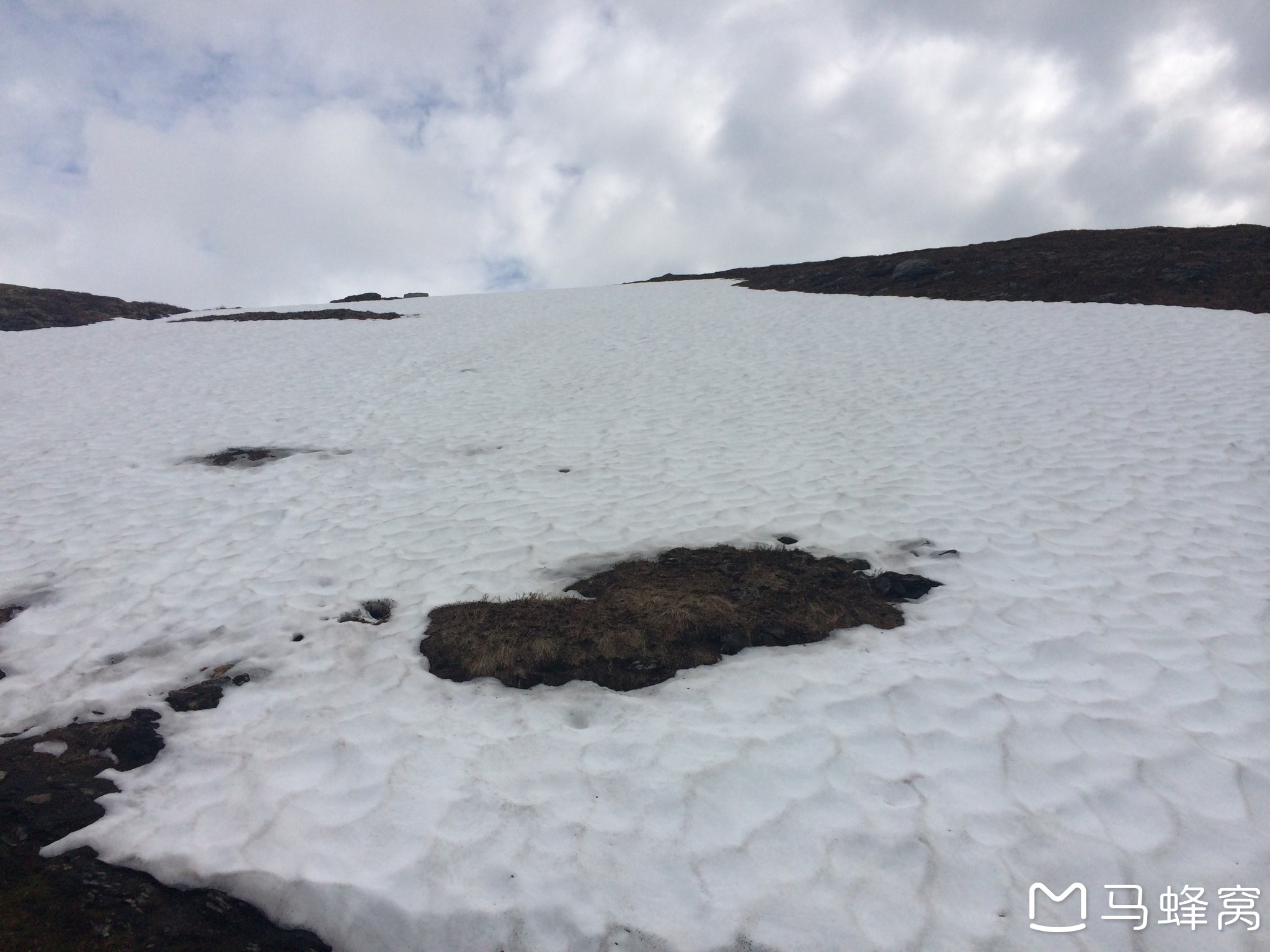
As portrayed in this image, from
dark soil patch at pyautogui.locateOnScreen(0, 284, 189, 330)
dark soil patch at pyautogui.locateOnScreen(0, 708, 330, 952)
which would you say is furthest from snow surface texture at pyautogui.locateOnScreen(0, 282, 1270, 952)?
dark soil patch at pyautogui.locateOnScreen(0, 284, 189, 330)

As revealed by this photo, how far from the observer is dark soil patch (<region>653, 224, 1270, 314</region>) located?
19031 mm

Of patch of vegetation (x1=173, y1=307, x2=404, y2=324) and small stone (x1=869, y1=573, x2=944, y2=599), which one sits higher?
patch of vegetation (x1=173, y1=307, x2=404, y2=324)

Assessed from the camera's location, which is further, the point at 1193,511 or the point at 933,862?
the point at 1193,511

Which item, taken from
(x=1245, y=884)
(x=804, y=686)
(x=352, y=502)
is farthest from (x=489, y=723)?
(x=352, y=502)

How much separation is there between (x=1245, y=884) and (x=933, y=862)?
61.2 inches

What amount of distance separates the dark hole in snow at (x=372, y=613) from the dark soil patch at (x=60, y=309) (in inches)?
1059

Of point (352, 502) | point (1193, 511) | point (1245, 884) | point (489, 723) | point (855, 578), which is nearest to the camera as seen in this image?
A: point (1245, 884)

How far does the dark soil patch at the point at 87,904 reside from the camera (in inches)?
117

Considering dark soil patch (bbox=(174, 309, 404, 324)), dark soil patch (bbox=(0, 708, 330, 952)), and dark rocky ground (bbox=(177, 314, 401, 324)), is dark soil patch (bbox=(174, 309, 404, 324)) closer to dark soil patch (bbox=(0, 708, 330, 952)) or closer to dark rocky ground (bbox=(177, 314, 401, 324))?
dark rocky ground (bbox=(177, 314, 401, 324))

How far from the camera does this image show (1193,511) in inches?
297

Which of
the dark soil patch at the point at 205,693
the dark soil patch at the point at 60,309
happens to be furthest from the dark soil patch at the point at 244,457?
the dark soil patch at the point at 60,309

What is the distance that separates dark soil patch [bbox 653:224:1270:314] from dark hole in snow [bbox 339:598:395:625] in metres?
21.6

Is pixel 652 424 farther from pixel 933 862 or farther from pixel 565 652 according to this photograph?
pixel 933 862

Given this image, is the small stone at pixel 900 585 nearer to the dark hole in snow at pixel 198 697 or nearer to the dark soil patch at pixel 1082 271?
the dark hole in snow at pixel 198 697
